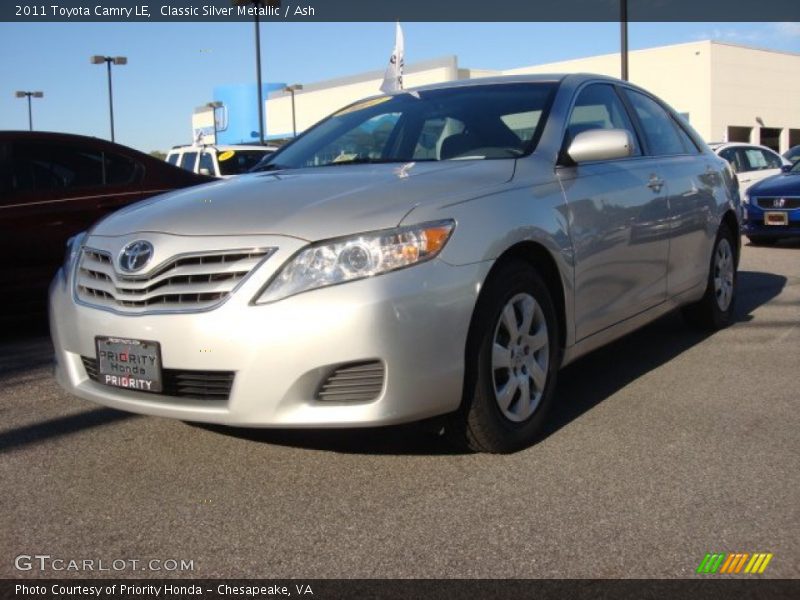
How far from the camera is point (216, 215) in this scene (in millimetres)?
3266


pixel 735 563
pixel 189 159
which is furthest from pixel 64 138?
pixel 189 159

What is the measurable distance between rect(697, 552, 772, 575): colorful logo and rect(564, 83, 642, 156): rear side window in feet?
6.84

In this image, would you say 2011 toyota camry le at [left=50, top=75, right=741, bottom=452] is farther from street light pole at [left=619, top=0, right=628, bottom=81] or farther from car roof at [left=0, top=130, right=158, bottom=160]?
street light pole at [left=619, top=0, right=628, bottom=81]

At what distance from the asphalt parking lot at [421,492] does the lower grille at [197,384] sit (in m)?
0.37

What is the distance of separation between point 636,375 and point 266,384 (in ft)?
8.19

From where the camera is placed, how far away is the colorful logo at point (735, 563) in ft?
8.25

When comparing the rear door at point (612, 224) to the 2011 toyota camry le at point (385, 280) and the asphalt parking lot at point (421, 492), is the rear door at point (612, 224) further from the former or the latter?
the asphalt parking lot at point (421, 492)

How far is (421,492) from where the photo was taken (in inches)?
123

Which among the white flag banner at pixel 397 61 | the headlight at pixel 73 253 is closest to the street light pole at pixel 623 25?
the white flag banner at pixel 397 61

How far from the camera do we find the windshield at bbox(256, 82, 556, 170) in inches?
160

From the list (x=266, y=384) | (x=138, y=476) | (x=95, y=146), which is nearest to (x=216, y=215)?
(x=266, y=384)

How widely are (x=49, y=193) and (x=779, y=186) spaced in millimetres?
9069

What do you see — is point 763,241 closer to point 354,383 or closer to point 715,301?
point 715,301

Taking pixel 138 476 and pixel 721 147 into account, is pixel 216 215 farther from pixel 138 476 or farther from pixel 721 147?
pixel 721 147
